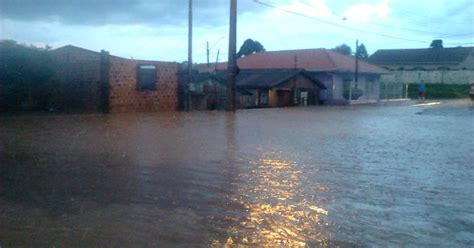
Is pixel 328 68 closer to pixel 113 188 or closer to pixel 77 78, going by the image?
pixel 77 78

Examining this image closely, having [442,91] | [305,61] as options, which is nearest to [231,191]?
[305,61]

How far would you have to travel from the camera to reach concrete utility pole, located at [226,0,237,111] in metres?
28.9

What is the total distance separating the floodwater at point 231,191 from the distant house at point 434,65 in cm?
6338

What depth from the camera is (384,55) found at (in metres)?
86.5

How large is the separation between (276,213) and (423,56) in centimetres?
7871

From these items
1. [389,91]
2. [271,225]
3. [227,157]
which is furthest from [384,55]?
[271,225]

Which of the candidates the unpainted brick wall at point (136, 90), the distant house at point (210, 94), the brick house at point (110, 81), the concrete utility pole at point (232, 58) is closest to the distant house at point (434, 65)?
the distant house at point (210, 94)

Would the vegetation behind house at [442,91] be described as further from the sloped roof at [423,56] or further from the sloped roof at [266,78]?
the sloped roof at [266,78]

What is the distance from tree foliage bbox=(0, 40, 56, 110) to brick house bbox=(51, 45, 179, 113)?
88cm

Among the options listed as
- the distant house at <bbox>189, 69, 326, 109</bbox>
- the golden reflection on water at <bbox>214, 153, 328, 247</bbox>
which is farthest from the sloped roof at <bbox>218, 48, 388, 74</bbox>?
the golden reflection on water at <bbox>214, 153, 328, 247</bbox>

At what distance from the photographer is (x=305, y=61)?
1972 inches

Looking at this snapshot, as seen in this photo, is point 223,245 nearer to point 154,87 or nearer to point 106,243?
point 106,243

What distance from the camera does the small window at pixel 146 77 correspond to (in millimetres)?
28672

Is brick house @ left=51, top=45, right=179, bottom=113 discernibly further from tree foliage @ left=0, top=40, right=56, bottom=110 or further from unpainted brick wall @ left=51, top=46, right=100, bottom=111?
tree foliage @ left=0, top=40, right=56, bottom=110
